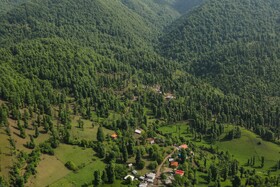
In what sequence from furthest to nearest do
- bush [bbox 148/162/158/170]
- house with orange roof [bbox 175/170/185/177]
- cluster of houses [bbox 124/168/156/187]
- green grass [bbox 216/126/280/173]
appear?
green grass [bbox 216/126/280/173] → bush [bbox 148/162/158/170] → house with orange roof [bbox 175/170/185/177] → cluster of houses [bbox 124/168/156/187]

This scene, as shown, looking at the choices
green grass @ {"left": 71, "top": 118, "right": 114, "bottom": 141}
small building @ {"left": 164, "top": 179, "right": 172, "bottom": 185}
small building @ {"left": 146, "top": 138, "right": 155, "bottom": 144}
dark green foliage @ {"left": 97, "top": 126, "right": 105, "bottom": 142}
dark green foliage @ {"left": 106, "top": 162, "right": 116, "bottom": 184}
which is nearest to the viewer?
dark green foliage @ {"left": 106, "top": 162, "right": 116, "bottom": 184}

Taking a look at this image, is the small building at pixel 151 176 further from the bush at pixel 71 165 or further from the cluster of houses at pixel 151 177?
the bush at pixel 71 165

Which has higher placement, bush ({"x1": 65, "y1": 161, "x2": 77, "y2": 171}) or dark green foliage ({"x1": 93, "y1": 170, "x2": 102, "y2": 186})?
dark green foliage ({"x1": 93, "y1": 170, "x2": 102, "y2": 186})

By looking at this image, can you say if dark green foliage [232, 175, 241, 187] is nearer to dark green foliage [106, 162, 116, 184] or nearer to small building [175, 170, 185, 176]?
small building [175, 170, 185, 176]

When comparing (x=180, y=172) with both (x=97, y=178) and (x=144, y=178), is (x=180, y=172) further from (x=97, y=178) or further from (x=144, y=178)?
(x=97, y=178)

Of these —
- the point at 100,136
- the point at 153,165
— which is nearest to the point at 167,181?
the point at 153,165

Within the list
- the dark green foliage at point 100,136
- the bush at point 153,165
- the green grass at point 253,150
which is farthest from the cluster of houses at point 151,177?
the green grass at point 253,150

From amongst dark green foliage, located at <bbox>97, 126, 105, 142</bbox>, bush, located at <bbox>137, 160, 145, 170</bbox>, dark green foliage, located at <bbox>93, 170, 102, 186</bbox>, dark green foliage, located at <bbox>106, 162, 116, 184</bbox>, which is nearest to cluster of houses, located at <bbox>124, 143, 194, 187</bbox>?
bush, located at <bbox>137, 160, 145, 170</bbox>

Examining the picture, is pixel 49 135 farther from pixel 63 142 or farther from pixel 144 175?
pixel 144 175

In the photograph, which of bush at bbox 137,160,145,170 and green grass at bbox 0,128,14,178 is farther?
bush at bbox 137,160,145,170

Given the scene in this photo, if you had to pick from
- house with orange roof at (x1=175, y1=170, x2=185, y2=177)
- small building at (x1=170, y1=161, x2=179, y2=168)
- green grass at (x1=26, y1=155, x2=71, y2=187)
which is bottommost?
green grass at (x1=26, y1=155, x2=71, y2=187)

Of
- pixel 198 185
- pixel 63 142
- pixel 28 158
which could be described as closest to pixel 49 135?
pixel 63 142
